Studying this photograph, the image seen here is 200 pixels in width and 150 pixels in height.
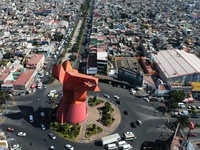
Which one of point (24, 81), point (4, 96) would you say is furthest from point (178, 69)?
point (4, 96)

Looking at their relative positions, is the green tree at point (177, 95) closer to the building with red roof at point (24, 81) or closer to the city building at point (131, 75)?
the city building at point (131, 75)

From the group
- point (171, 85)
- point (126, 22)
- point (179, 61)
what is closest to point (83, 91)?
point (171, 85)

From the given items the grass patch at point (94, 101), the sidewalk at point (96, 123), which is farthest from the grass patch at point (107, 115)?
the grass patch at point (94, 101)

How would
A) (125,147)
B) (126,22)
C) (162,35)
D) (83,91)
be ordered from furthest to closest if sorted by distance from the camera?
(126,22)
(162,35)
(83,91)
(125,147)

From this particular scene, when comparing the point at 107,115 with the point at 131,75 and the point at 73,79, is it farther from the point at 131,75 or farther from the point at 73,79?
the point at 131,75

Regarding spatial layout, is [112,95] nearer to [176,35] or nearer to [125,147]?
[125,147]

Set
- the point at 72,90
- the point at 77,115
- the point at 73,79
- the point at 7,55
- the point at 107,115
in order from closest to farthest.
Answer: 1. the point at 73,79
2. the point at 72,90
3. the point at 77,115
4. the point at 107,115
5. the point at 7,55

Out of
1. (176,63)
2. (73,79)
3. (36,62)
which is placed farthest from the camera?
(36,62)
